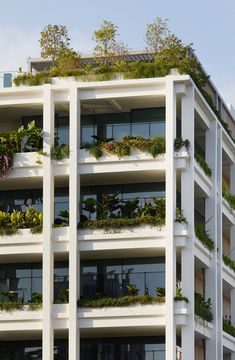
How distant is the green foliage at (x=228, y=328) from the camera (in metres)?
65.9

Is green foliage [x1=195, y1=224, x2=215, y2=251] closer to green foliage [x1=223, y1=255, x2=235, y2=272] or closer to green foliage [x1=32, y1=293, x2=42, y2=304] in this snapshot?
green foliage [x1=223, y1=255, x2=235, y2=272]

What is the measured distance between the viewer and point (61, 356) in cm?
6144

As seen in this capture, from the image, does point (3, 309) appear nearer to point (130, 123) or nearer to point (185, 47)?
point (130, 123)

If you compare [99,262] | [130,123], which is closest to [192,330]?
[99,262]

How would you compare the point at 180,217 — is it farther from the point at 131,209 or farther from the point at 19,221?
the point at 19,221

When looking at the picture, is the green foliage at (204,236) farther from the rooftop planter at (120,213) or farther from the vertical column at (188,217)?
the rooftop planter at (120,213)

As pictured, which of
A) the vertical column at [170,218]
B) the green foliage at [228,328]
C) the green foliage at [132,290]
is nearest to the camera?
the vertical column at [170,218]

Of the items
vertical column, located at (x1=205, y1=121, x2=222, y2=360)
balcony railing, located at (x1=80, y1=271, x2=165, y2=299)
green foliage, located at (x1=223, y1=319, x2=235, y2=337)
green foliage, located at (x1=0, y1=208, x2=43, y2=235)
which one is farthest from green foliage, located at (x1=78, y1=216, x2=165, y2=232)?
green foliage, located at (x1=223, y1=319, x2=235, y2=337)

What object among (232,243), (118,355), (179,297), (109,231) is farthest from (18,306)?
(232,243)

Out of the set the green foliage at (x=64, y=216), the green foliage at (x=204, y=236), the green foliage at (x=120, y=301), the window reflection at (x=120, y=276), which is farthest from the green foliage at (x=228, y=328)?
the green foliage at (x=64, y=216)

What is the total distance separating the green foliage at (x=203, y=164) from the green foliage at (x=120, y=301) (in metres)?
6.93

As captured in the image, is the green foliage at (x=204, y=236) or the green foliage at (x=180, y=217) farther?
the green foliage at (x=204, y=236)

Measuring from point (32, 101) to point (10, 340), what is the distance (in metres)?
10.7

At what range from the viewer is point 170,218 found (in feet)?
194
